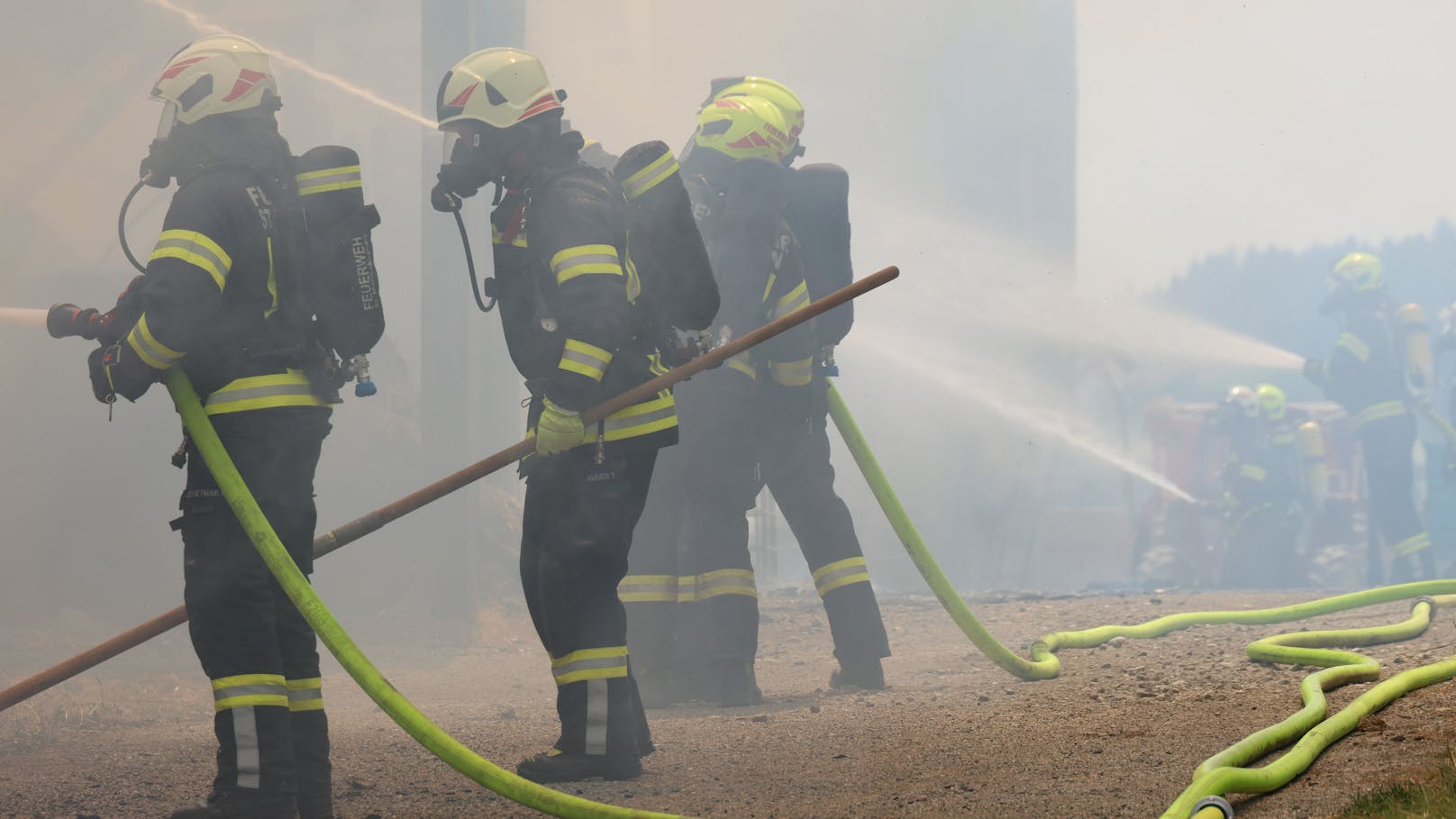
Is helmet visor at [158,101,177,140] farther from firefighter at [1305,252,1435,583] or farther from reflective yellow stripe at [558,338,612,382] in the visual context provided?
firefighter at [1305,252,1435,583]

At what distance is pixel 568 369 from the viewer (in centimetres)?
328

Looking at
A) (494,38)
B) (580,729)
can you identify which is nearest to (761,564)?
(494,38)

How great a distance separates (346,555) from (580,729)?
5.84 meters

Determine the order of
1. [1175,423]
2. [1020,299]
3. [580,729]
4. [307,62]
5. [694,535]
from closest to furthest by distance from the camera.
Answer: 1. [580,729]
2. [694,535]
3. [307,62]
4. [1175,423]
5. [1020,299]

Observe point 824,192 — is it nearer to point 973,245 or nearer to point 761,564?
point 761,564

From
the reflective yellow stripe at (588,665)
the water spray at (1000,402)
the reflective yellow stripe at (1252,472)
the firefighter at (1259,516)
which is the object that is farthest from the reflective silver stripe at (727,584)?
the water spray at (1000,402)

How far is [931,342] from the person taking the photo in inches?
621

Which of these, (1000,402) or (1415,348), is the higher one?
(1000,402)

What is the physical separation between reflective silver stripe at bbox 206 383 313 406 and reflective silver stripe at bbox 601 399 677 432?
845 millimetres

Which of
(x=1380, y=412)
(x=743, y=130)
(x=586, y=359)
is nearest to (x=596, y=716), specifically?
(x=586, y=359)

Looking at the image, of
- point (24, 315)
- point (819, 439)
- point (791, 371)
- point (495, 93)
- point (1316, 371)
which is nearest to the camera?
point (495, 93)

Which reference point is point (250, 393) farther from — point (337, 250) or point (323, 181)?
point (323, 181)

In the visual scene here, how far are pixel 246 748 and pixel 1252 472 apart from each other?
1043 cm

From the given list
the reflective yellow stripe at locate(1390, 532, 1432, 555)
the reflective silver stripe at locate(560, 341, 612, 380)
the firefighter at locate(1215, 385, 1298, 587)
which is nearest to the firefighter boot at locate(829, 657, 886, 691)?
the reflective silver stripe at locate(560, 341, 612, 380)
